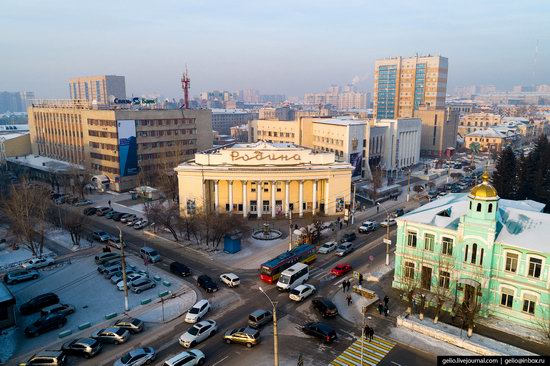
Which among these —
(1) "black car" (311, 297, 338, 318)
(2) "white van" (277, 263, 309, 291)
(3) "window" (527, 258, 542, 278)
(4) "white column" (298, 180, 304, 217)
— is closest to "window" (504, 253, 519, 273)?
(3) "window" (527, 258, 542, 278)

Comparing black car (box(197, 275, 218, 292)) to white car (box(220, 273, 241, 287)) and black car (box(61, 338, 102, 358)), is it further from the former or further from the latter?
black car (box(61, 338, 102, 358))

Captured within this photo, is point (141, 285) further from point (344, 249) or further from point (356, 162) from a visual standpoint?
point (356, 162)

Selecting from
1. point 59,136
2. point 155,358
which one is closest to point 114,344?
point 155,358

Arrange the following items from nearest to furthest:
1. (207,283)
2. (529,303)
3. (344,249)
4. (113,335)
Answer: (113,335), (529,303), (207,283), (344,249)

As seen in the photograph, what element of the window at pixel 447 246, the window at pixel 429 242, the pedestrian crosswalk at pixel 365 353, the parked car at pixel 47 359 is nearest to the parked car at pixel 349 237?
the window at pixel 429 242

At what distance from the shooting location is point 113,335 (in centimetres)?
3325

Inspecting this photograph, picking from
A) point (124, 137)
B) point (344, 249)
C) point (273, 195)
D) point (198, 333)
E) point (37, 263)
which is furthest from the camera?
point (124, 137)

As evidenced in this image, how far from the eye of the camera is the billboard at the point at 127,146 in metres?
90.8

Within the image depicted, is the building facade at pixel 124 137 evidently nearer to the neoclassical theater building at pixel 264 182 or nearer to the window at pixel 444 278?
the neoclassical theater building at pixel 264 182

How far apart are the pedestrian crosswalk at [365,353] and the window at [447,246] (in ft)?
35.2

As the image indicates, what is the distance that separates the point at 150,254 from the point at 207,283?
477 inches

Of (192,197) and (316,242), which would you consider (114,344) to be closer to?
(316,242)

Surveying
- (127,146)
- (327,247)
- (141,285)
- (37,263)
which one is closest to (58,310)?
(141,285)

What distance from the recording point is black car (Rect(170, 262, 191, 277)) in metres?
46.5
